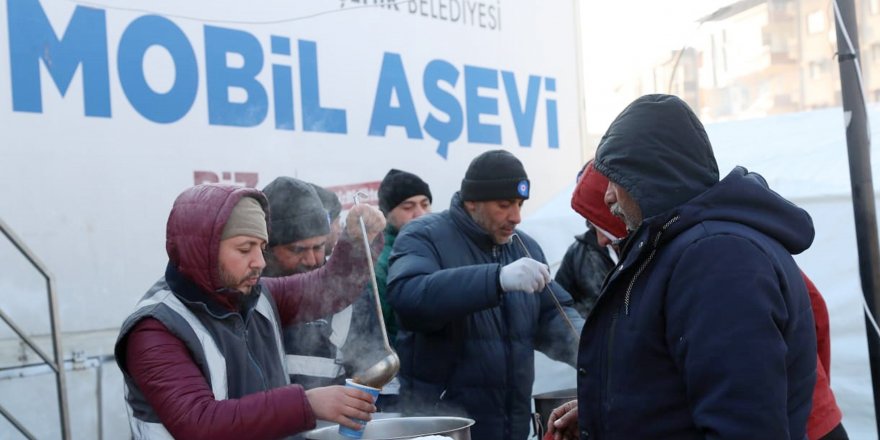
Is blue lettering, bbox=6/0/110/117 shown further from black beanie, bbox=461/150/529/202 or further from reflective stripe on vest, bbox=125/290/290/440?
reflective stripe on vest, bbox=125/290/290/440

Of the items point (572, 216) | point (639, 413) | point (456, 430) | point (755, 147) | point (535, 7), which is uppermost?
point (535, 7)

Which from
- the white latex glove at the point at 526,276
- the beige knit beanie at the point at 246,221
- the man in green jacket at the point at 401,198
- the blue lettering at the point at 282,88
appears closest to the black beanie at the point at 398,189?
the man in green jacket at the point at 401,198

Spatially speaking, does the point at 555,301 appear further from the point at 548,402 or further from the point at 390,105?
the point at 390,105

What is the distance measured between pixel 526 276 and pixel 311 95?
2011mm

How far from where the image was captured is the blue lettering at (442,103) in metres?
5.24

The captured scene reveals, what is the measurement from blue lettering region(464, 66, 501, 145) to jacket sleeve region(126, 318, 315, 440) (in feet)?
11.5

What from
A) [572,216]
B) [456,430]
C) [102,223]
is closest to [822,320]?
[456,430]

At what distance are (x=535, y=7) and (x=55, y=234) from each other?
3679 millimetres

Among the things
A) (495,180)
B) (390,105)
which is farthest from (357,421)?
(390,105)

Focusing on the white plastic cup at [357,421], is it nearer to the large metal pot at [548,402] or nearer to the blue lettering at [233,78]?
the large metal pot at [548,402]

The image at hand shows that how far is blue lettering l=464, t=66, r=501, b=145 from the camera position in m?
5.52

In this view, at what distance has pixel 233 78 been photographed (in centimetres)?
426

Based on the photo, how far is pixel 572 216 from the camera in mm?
5336

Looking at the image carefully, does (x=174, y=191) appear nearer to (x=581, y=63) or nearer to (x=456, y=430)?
(x=456, y=430)
